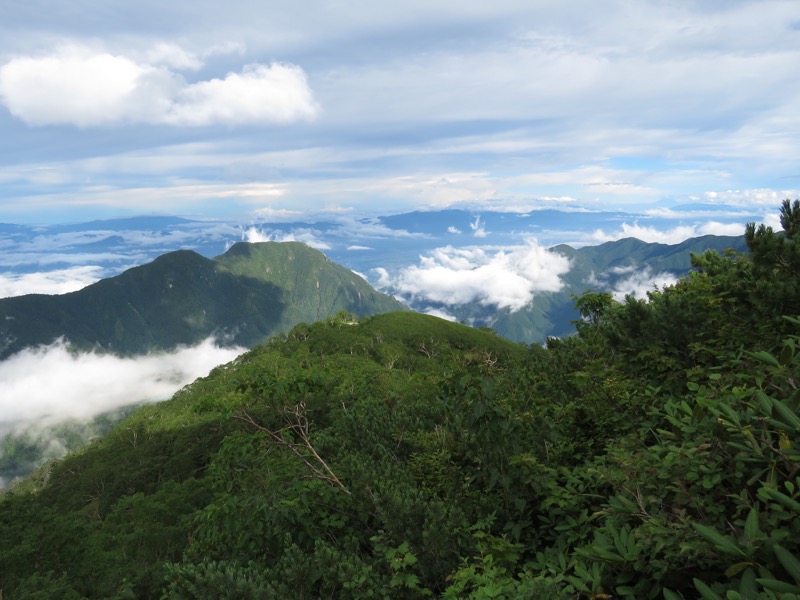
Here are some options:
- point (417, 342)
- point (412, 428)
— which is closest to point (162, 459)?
point (417, 342)

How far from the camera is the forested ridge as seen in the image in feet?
12.8

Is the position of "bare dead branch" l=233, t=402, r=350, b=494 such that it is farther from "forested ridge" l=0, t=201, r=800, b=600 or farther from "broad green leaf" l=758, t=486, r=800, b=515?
"broad green leaf" l=758, t=486, r=800, b=515

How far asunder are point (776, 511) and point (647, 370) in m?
7.11

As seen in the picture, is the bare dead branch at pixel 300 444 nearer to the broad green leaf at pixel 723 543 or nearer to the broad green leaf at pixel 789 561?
the broad green leaf at pixel 723 543

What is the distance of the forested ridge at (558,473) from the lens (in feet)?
12.8

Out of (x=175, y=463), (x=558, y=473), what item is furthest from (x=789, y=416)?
(x=175, y=463)

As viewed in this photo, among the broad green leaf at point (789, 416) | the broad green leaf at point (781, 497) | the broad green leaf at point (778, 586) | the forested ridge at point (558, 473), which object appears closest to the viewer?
the broad green leaf at point (778, 586)

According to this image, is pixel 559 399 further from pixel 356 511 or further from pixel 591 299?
pixel 591 299

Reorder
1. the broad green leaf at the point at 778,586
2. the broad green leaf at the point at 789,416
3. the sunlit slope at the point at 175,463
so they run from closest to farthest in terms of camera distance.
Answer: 1. the broad green leaf at the point at 778,586
2. the broad green leaf at the point at 789,416
3. the sunlit slope at the point at 175,463

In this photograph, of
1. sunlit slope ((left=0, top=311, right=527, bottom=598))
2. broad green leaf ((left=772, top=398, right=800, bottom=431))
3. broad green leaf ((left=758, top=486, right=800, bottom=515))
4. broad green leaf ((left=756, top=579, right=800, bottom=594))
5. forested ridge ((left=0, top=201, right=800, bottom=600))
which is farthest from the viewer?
sunlit slope ((left=0, top=311, right=527, bottom=598))

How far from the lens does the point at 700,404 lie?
4906 millimetres

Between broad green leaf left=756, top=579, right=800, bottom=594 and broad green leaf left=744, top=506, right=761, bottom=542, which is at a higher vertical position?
broad green leaf left=744, top=506, right=761, bottom=542

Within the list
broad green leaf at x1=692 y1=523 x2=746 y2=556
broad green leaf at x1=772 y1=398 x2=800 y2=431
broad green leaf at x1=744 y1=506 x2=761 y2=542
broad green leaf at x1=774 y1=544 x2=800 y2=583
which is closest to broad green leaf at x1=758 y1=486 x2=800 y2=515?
broad green leaf at x1=744 y1=506 x2=761 y2=542

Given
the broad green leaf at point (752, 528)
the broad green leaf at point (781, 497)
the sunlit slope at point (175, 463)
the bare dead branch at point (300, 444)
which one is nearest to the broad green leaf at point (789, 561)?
the broad green leaf at point (752, 528)
